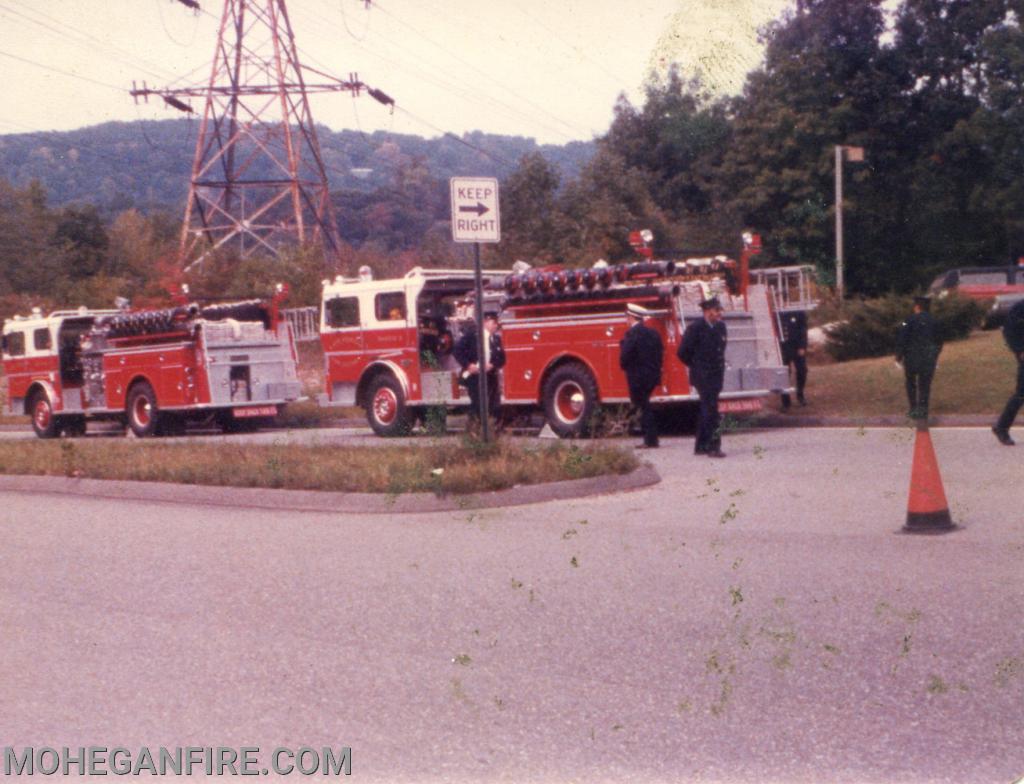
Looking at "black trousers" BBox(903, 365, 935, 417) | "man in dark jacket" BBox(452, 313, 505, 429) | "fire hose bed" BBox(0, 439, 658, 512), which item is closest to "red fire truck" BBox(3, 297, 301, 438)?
"man in dark jacket" BBox(452, 313, 505, 429)

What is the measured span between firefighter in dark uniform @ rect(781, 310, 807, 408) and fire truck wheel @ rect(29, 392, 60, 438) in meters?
16.4

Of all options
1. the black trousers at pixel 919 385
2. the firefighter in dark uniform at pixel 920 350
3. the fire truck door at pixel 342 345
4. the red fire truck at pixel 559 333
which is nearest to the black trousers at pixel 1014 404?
the black trousers at pixel 919 385

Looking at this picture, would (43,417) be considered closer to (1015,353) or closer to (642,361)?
(642,361)

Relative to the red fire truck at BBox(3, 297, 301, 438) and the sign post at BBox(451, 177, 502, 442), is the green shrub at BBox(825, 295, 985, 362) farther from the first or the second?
the sign post at BBox(451, 177, 502, 442)

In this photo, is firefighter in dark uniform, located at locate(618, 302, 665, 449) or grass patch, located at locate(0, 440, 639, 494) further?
firefighter in dark uniform, located at locate(618, 302, 665, 449)

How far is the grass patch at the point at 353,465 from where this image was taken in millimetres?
13633

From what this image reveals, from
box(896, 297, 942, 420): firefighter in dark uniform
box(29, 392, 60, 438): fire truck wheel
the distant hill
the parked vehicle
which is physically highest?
the distant hill

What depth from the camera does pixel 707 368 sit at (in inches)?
663

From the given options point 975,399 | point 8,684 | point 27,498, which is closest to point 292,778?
point 8,684

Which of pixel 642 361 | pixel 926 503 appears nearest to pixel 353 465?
pixel 642 361

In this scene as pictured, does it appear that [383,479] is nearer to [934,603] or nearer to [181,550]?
[181,550]

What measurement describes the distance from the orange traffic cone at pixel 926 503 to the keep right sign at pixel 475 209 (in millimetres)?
5427

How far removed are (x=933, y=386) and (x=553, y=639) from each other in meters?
16.1

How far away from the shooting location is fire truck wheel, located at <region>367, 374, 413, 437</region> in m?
23.1
